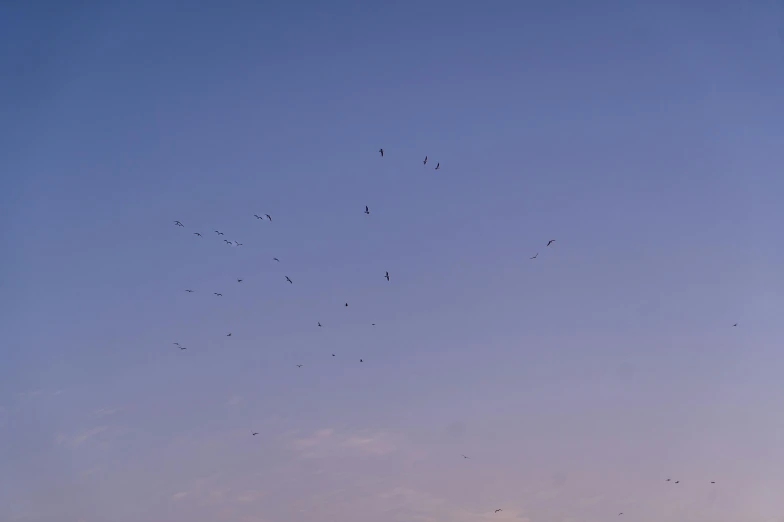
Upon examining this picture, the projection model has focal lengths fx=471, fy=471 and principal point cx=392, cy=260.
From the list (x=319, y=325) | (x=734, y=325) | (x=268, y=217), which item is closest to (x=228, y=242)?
(x=268, y=217)

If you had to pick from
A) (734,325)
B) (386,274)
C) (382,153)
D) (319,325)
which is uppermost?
(382,153)

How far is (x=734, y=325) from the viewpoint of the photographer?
116 m

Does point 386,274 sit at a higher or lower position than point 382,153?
lower

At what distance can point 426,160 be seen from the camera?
276ft

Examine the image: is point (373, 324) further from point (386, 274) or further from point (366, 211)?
point (366, 211)

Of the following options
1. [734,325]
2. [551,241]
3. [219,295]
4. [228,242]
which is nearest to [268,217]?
[228,242]

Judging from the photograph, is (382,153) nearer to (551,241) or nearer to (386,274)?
(386,274)

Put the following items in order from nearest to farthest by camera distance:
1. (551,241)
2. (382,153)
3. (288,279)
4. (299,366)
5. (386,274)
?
(382,153)
(386,274)
(551,241)
(288,279)
(299,366)

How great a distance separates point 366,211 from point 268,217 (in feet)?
86.0

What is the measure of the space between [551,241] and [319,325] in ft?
184

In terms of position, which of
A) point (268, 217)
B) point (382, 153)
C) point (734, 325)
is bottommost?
point (734, 325)

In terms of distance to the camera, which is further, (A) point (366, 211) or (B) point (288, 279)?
(B) point (288, 279)

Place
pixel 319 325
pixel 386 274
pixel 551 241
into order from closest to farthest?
pixel 386 274 < pixel 551 241 < pixel 319 325

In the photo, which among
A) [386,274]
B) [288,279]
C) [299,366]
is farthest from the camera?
[299,366]
